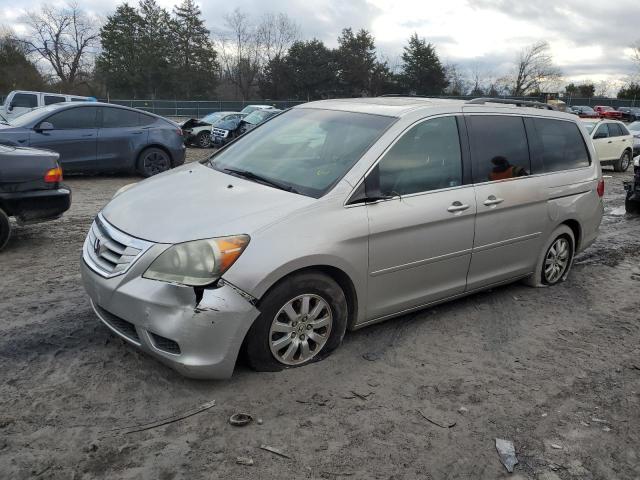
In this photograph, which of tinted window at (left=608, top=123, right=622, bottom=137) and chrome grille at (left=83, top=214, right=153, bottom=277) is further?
tinted window at (left=608, top=123, right=622, bottom=137)

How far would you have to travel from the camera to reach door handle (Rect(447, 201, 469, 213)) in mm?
4281

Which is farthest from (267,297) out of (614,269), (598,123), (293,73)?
(293,73)

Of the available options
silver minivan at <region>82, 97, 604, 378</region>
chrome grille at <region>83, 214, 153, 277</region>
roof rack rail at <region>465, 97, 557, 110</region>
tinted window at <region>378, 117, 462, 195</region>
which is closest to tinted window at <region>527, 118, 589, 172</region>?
silver minivan at <region>82, 97, 604, 378</region>

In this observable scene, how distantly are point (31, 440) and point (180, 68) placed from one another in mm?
59954

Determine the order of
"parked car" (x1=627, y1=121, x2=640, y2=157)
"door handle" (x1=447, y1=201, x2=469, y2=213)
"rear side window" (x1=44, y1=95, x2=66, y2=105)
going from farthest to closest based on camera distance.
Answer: "rear side window" (x1=44, y1=95, x2=66, y2=105) → "parked car" (x1=627, y1=121, x2=640, y2=157) → "door handle" (x1=447, y1=201, x2=469, y2=213)

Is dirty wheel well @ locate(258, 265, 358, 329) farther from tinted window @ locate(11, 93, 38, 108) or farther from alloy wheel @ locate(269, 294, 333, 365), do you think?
tinted window @ locate(11, 93, 38, 108)

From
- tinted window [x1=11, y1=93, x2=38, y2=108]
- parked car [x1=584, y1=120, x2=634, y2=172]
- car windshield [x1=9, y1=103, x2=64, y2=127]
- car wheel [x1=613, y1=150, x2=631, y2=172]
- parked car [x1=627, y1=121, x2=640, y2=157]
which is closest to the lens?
car windshield [x1=9, y1=103, x2=64, y2=127]

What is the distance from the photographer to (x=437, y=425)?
319 centimetres

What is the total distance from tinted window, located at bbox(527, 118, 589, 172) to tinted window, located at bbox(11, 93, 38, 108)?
19.0 metres

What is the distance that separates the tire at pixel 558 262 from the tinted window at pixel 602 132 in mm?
12254

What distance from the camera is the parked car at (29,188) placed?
5754mm

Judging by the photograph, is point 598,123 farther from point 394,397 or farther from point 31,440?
point 31,440

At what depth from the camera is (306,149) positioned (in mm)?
4297

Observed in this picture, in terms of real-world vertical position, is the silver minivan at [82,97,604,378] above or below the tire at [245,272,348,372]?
above
